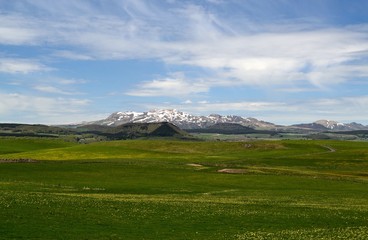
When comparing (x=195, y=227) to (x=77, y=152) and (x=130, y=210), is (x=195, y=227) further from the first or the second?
(x=77, y=152)

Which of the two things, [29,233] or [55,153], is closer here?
[29,233]

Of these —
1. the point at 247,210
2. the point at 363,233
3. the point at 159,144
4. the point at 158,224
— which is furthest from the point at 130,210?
the point at 159,144

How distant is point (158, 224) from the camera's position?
35000 mm

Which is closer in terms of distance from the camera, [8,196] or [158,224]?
[158,224]

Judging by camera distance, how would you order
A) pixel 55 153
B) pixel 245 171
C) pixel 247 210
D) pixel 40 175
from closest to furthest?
pixel 247 210, pixel 40 175, pixel 245 171, pixel 55 153

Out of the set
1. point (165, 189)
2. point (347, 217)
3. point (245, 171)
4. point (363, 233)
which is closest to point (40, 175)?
point (165, 189)

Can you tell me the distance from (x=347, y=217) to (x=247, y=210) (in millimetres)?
9286

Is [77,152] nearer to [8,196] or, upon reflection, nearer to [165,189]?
[165,189]

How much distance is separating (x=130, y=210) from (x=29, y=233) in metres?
13.5

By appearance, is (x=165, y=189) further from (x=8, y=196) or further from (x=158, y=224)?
(x=158, y=224)

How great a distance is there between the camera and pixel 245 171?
9388 cm

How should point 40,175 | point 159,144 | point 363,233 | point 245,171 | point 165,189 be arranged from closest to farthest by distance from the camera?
point 363,233
point 165,189
point 40,175
point 245,171
point 159,144

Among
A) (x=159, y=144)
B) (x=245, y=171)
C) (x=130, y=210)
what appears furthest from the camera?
(x=159, y=144)

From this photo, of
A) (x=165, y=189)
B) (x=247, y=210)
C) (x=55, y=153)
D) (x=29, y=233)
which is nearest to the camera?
(x=29, y=233)
